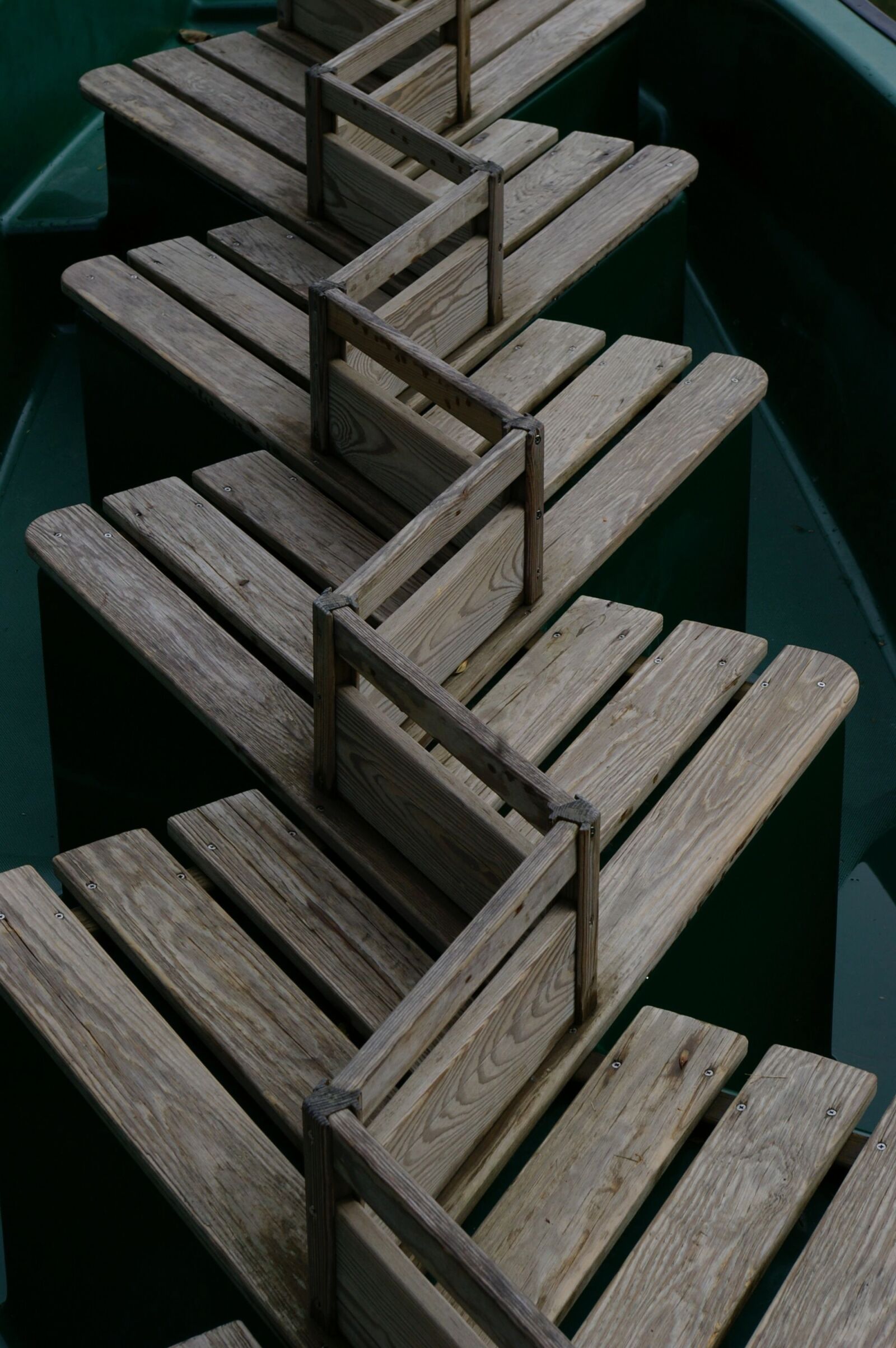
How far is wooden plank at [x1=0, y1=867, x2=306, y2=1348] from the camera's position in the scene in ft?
5.77

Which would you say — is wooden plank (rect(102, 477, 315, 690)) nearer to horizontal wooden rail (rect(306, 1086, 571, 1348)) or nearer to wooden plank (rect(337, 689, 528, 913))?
wooden plank (rect(337, 689, 528, 913))

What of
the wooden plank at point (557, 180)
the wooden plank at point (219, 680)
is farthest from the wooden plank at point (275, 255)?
the wooden plank at point (219, 680)

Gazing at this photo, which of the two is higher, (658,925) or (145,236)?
(145,236)

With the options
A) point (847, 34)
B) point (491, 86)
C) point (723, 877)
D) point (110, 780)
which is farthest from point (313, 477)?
point (847, 34)

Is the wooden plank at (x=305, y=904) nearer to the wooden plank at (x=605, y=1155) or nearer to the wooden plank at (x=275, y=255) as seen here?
the wooden plank at (x=605, y=1155)

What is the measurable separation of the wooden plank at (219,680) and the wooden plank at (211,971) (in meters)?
0.18

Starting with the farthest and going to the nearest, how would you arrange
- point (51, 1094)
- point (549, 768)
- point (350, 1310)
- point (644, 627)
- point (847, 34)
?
point (847, 34) < point (644, 627) < point (549, 768) < point (51, 1094) < point (350, 1310)

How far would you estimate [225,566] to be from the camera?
8.66 feet

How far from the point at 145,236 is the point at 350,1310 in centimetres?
288

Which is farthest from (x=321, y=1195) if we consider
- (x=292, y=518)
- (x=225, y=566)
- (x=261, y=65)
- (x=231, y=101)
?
(x=261, y=65)

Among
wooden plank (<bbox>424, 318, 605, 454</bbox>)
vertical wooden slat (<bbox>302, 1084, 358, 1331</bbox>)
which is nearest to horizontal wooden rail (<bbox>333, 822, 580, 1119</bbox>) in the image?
vertical wooden slat (<bbox>302, 1084, 358, 1331</bbox>)

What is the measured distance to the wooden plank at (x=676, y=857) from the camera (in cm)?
181

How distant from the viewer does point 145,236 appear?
391 cm

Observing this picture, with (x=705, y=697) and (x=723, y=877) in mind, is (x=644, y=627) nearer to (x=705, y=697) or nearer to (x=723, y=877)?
(x=705, y=697)
